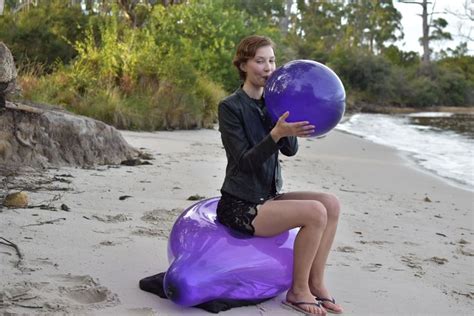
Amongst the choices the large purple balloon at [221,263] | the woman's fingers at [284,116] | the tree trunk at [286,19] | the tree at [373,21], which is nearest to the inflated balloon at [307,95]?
the woman's fingers at [284,116]

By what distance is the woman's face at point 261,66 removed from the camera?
3.59m

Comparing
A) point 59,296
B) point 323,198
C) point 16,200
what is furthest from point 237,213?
point 16,200

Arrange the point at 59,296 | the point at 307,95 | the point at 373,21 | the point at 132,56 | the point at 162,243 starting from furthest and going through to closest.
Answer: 1. the point at 373,21
2. the point at 132,56
3. the point at 162,243
4. the point at 307,95
5. the point at 59,296

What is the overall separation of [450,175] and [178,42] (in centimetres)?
943

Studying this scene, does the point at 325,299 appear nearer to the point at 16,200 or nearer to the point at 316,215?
the point at 316,215

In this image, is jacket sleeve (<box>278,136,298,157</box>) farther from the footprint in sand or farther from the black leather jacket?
the footprint in sand

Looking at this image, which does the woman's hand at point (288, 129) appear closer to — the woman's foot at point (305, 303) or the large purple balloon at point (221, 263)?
the large purple balloon at point (221, 263)

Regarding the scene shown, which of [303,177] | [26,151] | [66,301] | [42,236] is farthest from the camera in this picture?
[303,177]

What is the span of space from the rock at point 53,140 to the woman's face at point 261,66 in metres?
3.71

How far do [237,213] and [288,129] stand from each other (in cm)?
56

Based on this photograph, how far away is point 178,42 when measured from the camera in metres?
17.5

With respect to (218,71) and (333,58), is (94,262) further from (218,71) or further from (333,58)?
(333,58)

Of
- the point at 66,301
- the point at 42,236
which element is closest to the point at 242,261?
the point at 66,301

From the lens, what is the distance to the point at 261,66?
3.59m
